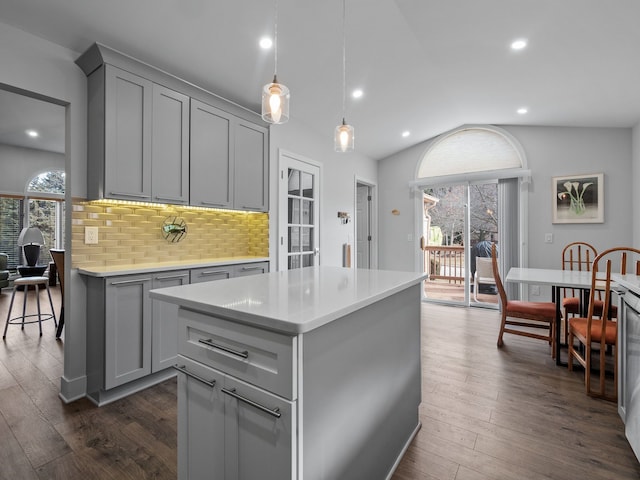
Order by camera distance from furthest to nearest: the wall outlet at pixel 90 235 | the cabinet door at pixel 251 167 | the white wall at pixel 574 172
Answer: the white wall at pixel 574 172 → the cabinet door at pixel 251 167 → the wall outlet at pixel 90 235

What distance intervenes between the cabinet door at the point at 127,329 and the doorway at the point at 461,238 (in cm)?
425

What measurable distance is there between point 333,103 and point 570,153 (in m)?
3.39

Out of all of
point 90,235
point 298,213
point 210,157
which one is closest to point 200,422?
point 90,235

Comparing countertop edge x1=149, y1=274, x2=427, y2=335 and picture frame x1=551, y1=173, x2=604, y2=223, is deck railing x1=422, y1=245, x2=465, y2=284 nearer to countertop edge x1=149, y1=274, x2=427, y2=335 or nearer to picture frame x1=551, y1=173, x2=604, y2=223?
picture frame x1=551, y1=173, x2=604, y2=223

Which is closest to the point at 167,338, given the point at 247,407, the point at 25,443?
the point at 25,443

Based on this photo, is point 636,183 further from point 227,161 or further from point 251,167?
point 227,161

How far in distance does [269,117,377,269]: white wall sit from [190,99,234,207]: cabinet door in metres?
0.66

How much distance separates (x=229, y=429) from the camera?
111cm

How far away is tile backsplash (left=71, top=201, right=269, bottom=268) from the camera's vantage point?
248 centimetres

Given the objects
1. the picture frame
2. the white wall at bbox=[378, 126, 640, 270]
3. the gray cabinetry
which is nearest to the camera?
the gray cabinetry

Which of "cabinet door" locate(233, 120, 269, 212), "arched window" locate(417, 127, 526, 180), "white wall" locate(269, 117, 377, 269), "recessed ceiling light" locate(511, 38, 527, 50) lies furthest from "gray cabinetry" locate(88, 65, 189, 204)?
"arched window" locate(417, 127, 526, 180)

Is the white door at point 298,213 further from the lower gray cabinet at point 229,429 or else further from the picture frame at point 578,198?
the picture frame at point 578,198

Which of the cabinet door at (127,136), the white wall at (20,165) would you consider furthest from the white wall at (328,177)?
the white wall at (20,165)

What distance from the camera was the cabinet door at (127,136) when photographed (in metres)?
2.32
